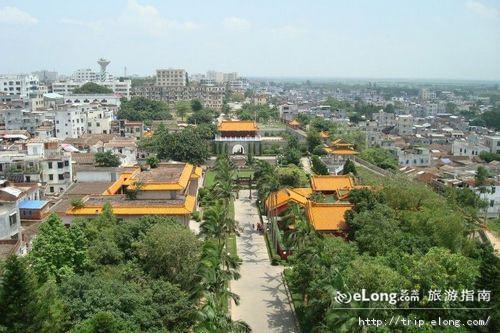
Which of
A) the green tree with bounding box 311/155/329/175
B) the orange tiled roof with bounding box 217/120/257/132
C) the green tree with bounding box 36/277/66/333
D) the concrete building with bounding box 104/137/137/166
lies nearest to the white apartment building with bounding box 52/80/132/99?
the orange tiled roof with bounding box 217/120/257/132

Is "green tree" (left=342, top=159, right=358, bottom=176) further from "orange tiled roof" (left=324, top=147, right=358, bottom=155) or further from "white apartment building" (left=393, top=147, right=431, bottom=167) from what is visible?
"white apartment building" (left=393, top=147, right=431, bottom=167)

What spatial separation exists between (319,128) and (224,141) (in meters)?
17.2

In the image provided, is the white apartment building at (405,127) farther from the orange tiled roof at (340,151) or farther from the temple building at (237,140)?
the temple building at (237,140)

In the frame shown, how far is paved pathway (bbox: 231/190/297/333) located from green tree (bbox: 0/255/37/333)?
7.54m

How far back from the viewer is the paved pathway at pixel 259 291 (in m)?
19.3

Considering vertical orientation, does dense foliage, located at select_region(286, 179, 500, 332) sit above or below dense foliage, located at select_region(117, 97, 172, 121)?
below

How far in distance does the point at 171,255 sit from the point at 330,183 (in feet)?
56.2

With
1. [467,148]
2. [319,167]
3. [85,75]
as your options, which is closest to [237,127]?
[319,167]

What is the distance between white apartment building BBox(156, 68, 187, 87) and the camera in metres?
119

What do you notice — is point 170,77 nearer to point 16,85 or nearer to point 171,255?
point 16,85

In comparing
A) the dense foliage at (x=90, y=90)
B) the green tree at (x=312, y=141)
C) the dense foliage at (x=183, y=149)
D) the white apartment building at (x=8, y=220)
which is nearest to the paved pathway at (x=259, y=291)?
the white apartment building at (x=8, y=220)

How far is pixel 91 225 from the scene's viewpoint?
23.0 m

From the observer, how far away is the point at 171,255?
19.4m

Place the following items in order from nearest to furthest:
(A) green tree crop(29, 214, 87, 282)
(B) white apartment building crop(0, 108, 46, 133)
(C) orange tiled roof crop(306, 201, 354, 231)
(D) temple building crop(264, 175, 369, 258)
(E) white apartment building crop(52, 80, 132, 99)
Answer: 1. (A) green tree crop(29, 214, 87, 282)
2. (C) orange tiled roof crop(306, 201, 354, 231)
3. (D) temple building crop(264, 175, 369, 258)
4. (B) white apartment building crop(0, 108, 46, 133)
5. (E) white apartment building crop(52, 80, 132, 99)
